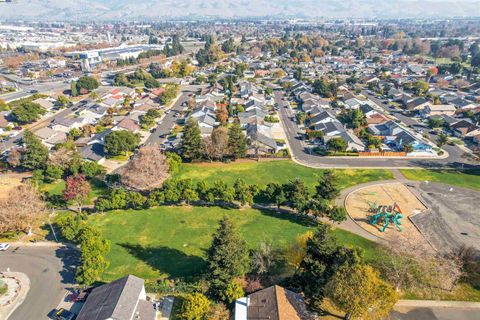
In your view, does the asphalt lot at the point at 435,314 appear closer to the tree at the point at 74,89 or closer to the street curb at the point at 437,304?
the street curb at the point at 437,304

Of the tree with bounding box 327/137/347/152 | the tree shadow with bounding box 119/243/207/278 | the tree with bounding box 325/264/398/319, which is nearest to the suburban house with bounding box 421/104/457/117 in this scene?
the tree with bounding box 327/137/347/152

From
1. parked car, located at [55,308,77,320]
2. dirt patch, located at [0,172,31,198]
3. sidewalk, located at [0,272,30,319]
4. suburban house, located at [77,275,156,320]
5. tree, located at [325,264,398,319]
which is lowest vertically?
dirt patch, located at [0,172,31,198]

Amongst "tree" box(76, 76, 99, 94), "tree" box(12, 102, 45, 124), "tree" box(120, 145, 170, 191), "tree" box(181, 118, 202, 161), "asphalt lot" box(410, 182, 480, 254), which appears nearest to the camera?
"asphalt lot" box(410, 182, 480, 254)

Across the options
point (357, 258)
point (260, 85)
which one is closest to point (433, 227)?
point (357, 258)

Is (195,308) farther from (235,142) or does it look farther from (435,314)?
(235,142)

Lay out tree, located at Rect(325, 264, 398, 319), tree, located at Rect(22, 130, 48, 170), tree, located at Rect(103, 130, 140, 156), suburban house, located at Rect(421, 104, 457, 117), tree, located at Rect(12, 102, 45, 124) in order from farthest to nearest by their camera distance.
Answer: suburban house, located at Rect(421, 104, 457, 117)
tree, located at Rect(12, 102, 45, 124)
tree, located at Rect(103, 130, 140, 156)
tree, located at Rect(22, 130, 48, 170)
tree, located at Rect(325, 264, 398, 319)

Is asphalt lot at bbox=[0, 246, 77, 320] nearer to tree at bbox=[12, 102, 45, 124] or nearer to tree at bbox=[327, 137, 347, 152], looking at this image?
tree at bbox=[327, 137, 347, 152]
